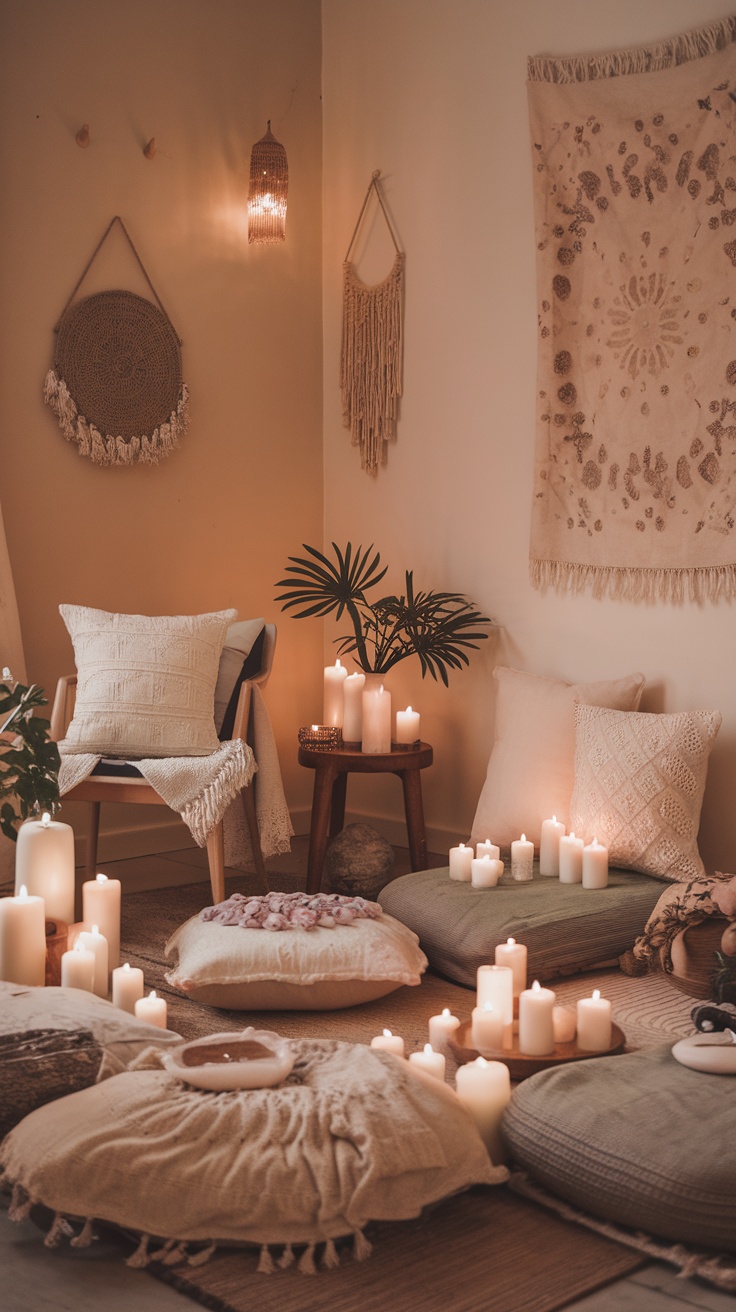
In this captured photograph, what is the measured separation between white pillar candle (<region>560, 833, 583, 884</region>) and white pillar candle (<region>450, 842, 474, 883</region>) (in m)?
0.23

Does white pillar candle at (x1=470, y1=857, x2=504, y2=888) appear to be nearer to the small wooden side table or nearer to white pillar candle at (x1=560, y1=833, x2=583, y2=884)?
white pillar candle at (x1=560, y1=833, x2=583, y2=884)

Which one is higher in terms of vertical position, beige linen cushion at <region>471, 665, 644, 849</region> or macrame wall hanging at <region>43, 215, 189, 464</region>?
macrame wall hanging at <region>43, 215, 189, 464</region>

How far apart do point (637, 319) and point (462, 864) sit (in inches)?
62.0

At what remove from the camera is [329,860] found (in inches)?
144

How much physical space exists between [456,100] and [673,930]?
8.72ft

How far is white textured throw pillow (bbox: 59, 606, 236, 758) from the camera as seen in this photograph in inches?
131

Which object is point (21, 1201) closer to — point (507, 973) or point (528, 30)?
point (507, 973)

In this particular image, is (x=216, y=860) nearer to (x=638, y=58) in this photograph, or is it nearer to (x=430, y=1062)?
(x=430, y=1062)

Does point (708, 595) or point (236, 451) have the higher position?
point (236, 451)

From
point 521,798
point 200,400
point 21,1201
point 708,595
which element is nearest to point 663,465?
point 708,595

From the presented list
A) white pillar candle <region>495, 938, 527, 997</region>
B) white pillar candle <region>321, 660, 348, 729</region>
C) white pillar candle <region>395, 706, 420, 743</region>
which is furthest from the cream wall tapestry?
white pillar candle <region>495, 938, 527, 997</region>

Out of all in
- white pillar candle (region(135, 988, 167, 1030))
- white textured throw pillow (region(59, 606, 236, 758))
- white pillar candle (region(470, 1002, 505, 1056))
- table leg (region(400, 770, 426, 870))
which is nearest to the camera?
white pillar candle (region(470, 1002, 505, 1056))

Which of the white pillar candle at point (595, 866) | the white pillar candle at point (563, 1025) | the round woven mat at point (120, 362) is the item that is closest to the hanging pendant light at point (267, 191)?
the round woven mat at point (120, 362)

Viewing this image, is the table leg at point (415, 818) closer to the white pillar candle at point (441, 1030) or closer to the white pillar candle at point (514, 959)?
the white pillar candle at point (514, 959)
